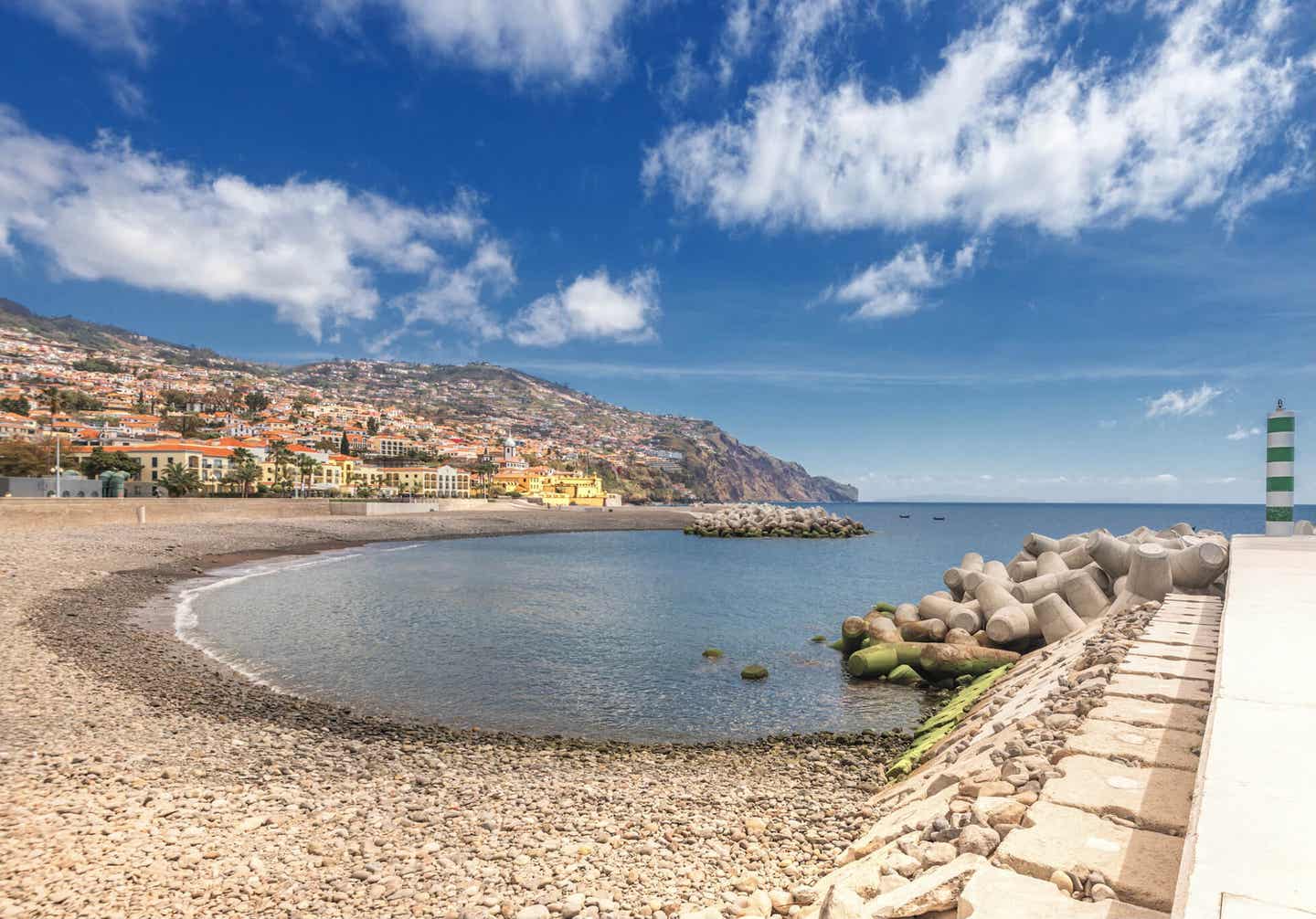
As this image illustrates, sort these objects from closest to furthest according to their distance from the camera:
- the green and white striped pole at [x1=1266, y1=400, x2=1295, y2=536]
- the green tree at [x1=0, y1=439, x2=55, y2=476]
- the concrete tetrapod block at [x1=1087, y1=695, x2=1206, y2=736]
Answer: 1. the concrete tetrapod block at [x1=1087, y1=695, x2=1206, y2=736]
2. the green and white striped pole at [x1=1266, y1=400, x2=1295, y2=536]
3. the green tree at [x1=0, y1=439, x2=55, y2=476]

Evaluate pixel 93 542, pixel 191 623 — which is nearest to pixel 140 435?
pixel 93 542

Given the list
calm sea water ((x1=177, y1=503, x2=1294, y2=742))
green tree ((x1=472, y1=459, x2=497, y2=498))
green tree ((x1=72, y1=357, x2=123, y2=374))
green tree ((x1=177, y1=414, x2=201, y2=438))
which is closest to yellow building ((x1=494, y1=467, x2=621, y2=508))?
green tree ((x1=472, y1=459, x2=497, y2=498))

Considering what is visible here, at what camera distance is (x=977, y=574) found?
14.8m

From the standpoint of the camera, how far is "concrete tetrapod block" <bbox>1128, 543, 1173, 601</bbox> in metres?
9.60

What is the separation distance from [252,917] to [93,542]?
32848 millimetres

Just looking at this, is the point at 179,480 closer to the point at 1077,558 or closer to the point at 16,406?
the point at 16,406

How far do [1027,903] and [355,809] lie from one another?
230 inches

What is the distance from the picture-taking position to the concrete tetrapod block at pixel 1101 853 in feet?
8.31

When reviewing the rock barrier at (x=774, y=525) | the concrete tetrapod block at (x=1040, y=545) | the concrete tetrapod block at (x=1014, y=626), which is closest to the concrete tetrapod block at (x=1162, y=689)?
the concrete tetrapod block at (x=1014, y=626)

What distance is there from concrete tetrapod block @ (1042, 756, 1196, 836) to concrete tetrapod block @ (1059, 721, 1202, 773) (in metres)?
0.09

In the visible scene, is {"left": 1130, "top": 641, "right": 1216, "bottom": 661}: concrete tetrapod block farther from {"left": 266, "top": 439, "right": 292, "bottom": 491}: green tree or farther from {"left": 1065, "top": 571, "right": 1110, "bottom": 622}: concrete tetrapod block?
{"left": 266, "top": 439, "right": 292, "bottom": 491}: green tree

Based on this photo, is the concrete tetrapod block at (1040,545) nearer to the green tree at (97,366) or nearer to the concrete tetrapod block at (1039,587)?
the concrete tetrapod block at (1039,587)

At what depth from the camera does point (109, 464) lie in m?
66.3

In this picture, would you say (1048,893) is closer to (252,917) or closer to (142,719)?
(252,917)
